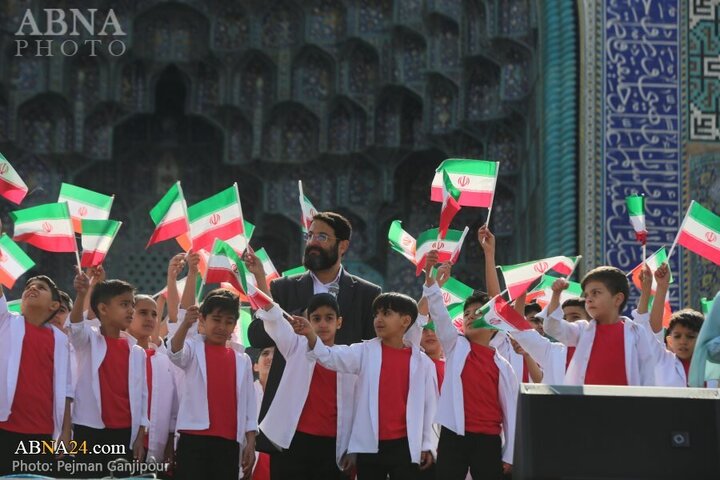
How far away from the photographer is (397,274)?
43.7 feet

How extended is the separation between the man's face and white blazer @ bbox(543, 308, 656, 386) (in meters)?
1.03

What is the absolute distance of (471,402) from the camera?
641 cm

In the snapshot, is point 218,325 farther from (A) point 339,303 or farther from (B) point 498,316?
(B) point 498,316

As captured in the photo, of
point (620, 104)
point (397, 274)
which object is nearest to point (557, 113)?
point (620, 104)

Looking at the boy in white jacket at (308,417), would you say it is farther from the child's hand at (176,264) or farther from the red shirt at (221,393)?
the child's hand at (176,264)

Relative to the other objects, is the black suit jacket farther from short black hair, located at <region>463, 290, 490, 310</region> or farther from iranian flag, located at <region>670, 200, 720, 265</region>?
iranian flag, located at <region>670, 200, 720, 265</region>

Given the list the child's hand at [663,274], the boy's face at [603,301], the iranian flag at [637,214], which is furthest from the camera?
the iranian flag at [637,214]

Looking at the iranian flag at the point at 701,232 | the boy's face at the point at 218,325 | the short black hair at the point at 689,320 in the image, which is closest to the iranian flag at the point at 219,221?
the boy's face at the point at 218,325

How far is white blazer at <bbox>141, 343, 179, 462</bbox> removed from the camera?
6.75 metres

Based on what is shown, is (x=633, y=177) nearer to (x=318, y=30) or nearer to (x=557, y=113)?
(x=557, y=113)

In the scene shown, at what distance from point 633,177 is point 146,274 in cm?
470

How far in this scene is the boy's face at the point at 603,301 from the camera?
21.5 ft

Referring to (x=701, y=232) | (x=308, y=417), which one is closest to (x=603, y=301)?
(x=308, y=417)

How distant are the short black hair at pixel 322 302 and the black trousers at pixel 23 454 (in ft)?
4.30
